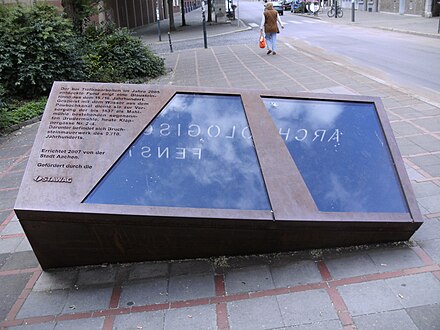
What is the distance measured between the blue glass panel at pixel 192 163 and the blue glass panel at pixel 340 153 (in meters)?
0.39

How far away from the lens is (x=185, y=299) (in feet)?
9.77

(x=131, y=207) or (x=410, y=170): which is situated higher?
(x=131, y=207)

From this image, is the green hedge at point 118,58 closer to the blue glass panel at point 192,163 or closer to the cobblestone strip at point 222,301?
the blue glass panel at point 192,163

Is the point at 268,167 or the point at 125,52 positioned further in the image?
the point at 125,52

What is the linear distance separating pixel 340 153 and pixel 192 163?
123 centimetres

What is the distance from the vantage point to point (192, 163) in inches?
131

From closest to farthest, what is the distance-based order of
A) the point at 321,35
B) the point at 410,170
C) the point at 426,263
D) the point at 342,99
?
the point at 426,263 < the point at 342,99 < the point at 410,170 < the point at 321,35

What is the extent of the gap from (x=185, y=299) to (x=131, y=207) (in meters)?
0.75

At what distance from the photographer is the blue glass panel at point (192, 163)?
3137 millimetres

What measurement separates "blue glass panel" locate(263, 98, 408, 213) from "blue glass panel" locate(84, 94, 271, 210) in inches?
15.2

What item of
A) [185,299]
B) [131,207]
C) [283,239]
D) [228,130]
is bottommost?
[185,299]

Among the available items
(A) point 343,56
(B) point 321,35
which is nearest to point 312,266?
(A) point 343,56

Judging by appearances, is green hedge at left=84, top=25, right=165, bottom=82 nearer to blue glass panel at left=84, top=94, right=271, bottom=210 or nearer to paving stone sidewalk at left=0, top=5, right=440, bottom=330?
paving stone sidewalk at left=0, top=5, right=440, bottom=330

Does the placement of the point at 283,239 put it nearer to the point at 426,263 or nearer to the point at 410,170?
the point at 426,263
